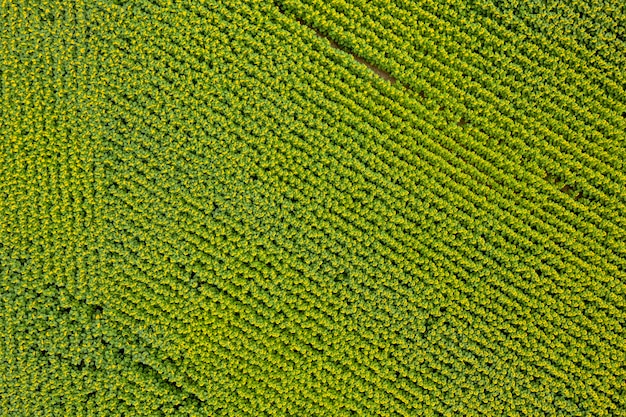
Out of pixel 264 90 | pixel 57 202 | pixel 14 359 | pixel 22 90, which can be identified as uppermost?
pixel 264 90

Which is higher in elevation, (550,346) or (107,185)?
(550,346)

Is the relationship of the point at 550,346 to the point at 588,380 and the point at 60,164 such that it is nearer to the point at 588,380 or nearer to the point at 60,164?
the point at 588,380

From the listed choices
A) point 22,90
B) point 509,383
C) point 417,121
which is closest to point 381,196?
point 417,121

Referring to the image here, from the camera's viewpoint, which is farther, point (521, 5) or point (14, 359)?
point (521, 5)

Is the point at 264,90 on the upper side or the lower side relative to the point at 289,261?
upper

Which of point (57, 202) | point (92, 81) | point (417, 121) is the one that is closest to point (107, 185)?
point (57, 202)

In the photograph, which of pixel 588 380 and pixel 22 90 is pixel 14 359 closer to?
pixel 22 90
